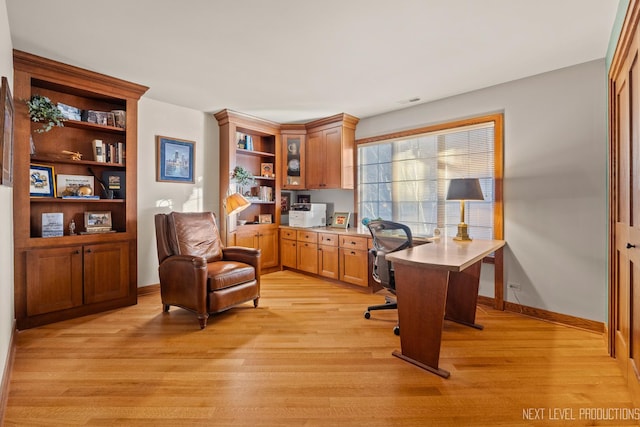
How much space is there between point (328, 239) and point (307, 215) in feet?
2.03

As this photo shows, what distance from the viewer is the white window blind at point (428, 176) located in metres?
3.36

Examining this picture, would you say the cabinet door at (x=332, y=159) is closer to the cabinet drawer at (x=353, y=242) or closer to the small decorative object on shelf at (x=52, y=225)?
the cabinet drawer at (x=353, y=242)

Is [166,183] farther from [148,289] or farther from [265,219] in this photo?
[265,219]

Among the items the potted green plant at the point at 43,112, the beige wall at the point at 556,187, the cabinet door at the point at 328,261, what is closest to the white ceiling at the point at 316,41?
the beige wall at the point at 556,187

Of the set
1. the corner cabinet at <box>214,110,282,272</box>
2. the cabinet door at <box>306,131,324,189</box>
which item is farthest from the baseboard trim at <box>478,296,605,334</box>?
the corner cabinet at <box>214,110,282,272</box>

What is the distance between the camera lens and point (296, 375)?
77.1 inches

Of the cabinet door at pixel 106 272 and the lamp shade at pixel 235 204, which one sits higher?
the lamp shade at pixel 235 204

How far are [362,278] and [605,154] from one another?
8.83ft

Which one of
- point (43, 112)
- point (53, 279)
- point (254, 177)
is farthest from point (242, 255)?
point (43, 112)

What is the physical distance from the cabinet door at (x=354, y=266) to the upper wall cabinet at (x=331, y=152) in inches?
42.1

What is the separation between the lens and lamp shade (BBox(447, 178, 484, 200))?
2.98 meters

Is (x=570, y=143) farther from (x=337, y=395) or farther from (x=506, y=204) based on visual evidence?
→ (x=337, y=395)

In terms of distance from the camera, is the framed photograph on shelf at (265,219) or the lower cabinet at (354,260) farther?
the framed photograph on shelf at (265,219)

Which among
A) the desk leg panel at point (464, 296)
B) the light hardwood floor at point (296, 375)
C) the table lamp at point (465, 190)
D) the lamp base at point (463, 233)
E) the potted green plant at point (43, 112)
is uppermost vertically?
the potted green plant at point (43, 112)
